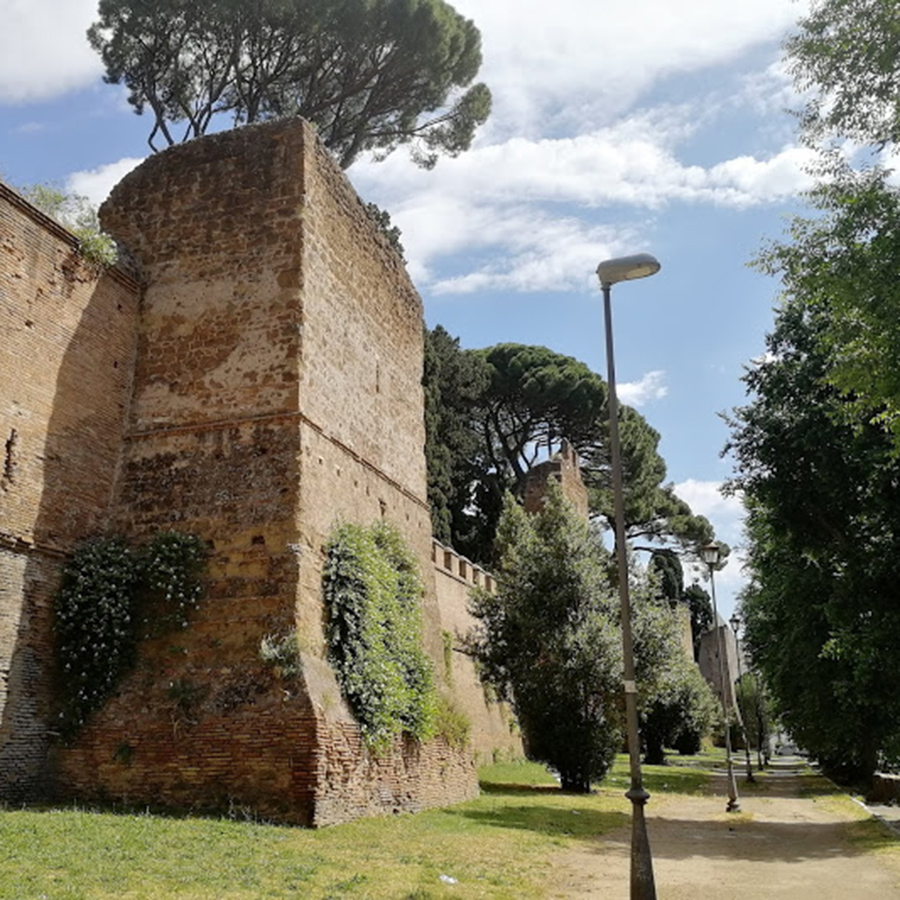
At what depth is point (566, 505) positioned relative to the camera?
62.4 feet

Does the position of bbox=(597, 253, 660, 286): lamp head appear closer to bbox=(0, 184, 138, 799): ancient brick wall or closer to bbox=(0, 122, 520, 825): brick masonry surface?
bbox=(0, 122, 520, 825): brick masonry surface

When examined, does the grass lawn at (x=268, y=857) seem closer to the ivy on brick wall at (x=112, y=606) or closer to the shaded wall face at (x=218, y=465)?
the shaded wall face at (x=218, y=465)

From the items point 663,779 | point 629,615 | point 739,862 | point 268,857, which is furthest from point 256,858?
point 663,779

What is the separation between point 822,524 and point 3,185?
12.4 metres

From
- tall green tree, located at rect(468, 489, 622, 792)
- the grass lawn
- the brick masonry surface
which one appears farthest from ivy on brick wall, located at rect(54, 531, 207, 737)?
tall green tree, located at rect(468, 489, 622, 792)

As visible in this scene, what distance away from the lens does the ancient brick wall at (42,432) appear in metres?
9.52

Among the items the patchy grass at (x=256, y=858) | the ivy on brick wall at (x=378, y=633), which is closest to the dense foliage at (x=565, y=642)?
the ivy on brick wall at (x=378, y=633)

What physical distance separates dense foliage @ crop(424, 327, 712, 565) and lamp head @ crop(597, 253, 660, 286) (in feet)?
79.6

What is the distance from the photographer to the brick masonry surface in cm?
945

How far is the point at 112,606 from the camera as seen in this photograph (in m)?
10.1

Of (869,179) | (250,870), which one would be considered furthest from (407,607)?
(869,179)

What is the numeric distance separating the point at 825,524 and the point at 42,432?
37.5 ft

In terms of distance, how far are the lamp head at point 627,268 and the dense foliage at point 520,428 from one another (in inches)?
955

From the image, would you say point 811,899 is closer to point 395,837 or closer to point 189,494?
point 395,837
